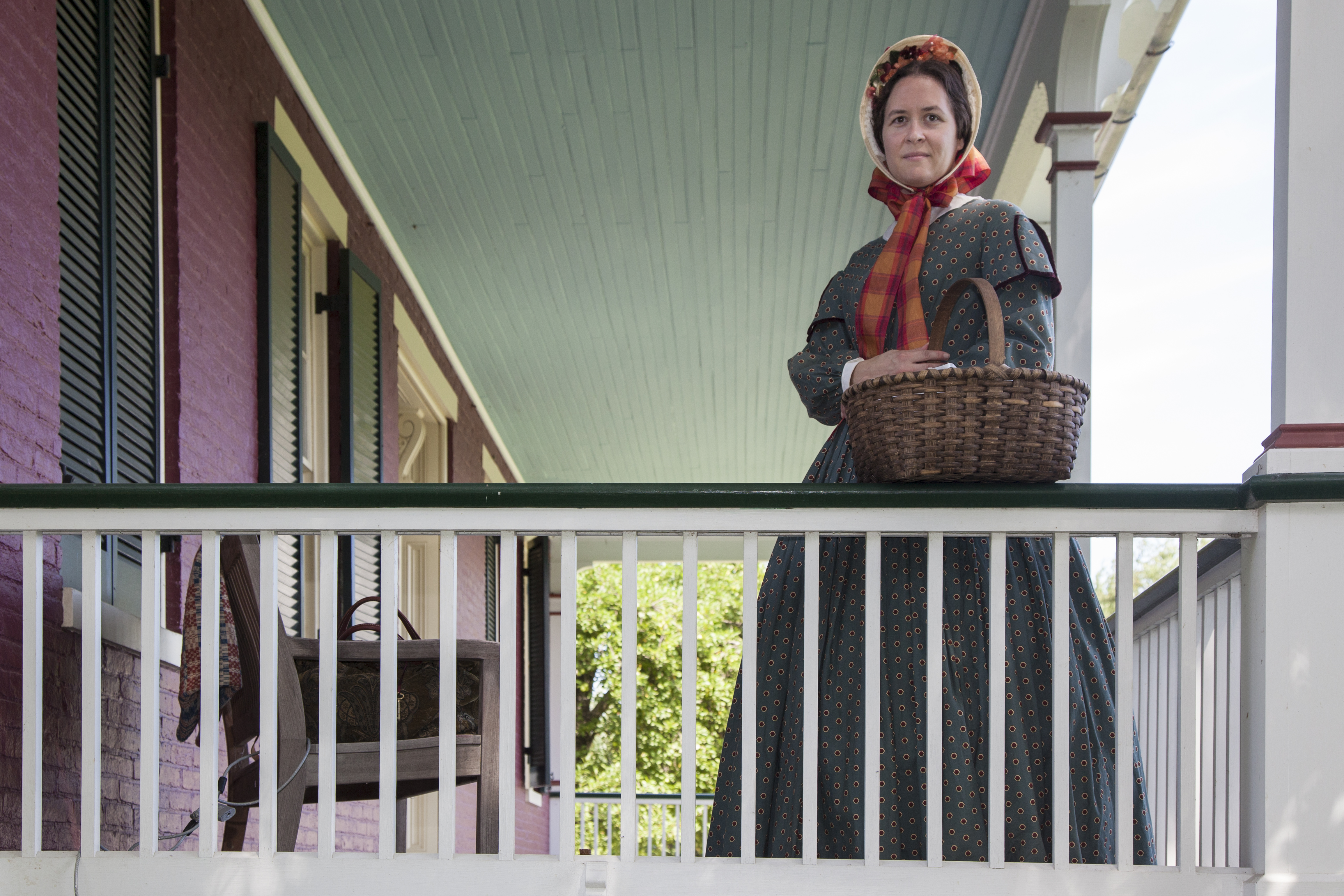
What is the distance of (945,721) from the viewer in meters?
2.38

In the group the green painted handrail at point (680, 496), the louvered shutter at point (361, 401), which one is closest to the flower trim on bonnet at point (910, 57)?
the green painted handrail at point (680, 496)

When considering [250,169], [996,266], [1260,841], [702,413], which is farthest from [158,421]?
[702,413]

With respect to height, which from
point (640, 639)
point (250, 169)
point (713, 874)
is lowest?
point (640, 639)

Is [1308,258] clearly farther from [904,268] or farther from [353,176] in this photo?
[353,176]

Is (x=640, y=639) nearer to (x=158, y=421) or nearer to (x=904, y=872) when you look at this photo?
(x=158, y=421)

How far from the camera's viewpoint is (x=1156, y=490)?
2311mm

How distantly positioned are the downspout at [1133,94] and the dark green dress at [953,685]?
2024 millimetres

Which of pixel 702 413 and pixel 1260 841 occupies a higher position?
pixel 702 413

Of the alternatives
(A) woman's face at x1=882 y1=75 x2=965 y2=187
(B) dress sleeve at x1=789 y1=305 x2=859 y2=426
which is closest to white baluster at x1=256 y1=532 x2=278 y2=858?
(B) dress sleeve at x1=789 y1=305 x2=859 y2=426

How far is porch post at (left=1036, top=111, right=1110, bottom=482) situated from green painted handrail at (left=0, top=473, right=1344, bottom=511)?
5.99 feet

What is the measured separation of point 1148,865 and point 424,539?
5.84 metres

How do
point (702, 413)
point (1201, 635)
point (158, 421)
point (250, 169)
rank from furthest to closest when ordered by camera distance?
point (702, 413)
point (250, 169)
point (158, 421)
point (1201, 635)

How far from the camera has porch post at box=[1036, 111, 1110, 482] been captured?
4.15 meters

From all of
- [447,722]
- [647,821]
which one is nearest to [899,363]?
[447,722]
